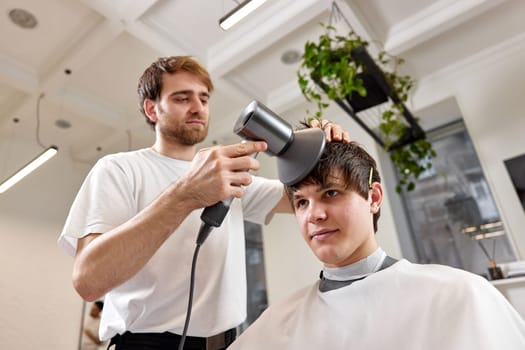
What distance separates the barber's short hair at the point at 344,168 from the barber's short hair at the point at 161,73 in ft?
1.96

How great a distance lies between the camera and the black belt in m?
0.90

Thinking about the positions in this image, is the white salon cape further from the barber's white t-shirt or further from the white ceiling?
the white ceiling

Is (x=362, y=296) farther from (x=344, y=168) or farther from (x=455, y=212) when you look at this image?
(x=455, y=212)

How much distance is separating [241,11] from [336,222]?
1694mm

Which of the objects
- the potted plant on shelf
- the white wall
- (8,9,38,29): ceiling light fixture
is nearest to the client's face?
the potted plant on shelf

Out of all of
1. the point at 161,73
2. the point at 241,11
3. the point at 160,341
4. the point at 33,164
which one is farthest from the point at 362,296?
the point at 33,164

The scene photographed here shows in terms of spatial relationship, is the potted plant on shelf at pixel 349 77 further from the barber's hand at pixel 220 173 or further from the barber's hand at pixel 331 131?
the barber's hand at pixel 220 173

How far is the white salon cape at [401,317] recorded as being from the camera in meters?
0.65

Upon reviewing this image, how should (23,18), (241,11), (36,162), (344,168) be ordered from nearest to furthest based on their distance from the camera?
(344,168), (241,11), (23,18), (36,162)

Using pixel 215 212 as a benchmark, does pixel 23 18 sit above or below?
above

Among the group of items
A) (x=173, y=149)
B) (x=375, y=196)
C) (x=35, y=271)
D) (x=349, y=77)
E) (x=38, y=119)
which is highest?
(x=38, y=119)

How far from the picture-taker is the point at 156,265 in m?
0.98

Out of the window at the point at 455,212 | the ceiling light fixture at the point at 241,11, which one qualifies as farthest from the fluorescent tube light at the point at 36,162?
the window at the point at 455,212

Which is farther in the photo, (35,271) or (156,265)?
(35,271)
